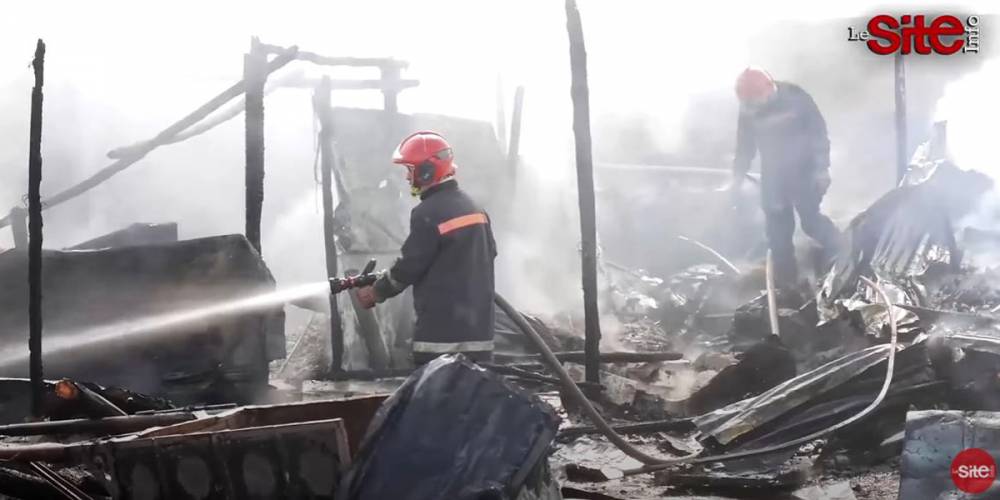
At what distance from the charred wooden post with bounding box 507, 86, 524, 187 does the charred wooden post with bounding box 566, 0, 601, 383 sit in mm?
5037

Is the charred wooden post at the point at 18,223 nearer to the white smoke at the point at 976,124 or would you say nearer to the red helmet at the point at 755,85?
the red helmet at the point at 755,85

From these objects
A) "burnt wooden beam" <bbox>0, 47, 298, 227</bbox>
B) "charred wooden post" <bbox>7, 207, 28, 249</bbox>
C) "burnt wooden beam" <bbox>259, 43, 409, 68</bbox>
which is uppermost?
"burnt wooden beam" <bbox>259, 43, 409, 68</bbox>

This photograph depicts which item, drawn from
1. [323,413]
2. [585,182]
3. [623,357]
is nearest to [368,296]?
[323,413]

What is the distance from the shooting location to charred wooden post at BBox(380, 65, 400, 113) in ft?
35.4

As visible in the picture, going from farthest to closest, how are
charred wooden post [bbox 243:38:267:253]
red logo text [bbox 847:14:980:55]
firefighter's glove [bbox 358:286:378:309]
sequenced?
1. red logo text [bbox 847:14:980:55]
2. charred wooden post [bbox 243:38:267:253]
3. firefighter's glove [bbox 358:286:378:309]

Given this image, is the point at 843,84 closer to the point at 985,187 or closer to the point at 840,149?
the point at 840,149

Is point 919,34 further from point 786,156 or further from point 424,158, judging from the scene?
point 424,158

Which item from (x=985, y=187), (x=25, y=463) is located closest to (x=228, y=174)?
(x=985, y=187)

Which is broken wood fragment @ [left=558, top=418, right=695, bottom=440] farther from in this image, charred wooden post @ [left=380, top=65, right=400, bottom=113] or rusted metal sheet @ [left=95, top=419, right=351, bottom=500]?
charred wooden post @ [left=380, top=65, right=400, bottom=113]

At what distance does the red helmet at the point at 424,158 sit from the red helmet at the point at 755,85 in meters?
4.46

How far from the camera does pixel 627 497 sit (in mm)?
4551

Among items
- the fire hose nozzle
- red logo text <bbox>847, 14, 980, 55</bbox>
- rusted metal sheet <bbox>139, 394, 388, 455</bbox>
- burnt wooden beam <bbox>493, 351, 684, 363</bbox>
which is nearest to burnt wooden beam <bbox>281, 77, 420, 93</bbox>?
burnt wooden beam <bbox>493, 351, 684, 363</bbox>

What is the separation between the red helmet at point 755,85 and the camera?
842cm

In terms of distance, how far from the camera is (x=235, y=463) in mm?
2783
